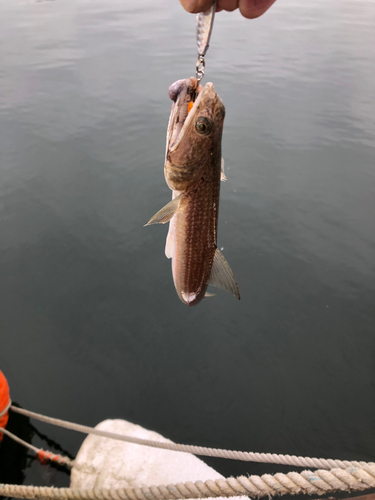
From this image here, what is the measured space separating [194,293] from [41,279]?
16.6ft

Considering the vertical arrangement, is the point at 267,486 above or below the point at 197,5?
below

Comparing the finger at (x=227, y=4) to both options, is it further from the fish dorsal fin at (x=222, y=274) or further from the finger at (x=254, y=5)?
the fish dorsal fin at (x=222, y=274)

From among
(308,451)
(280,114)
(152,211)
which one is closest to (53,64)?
(280,114)

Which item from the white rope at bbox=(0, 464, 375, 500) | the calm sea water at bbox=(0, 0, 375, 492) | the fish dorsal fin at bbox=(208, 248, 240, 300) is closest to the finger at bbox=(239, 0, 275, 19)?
the fish dorsal fin at bbox=(208, 248, 240, 300)

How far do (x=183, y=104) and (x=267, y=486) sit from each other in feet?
8.03

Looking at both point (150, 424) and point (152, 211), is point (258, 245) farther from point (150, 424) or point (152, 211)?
point (150, 424)

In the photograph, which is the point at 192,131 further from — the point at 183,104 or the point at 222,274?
the point at 222,274

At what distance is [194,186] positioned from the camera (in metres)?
2.38

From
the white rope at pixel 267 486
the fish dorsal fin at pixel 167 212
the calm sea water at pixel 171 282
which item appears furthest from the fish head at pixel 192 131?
the calm sea water at pixel 171 282

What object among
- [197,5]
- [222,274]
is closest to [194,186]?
[222,274]

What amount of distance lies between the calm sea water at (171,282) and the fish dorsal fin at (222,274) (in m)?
3.25

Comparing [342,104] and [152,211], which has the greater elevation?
[342,104]

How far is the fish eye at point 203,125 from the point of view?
2129mm

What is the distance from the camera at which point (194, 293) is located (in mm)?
2654
